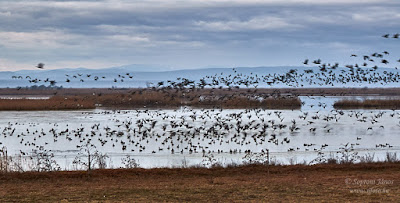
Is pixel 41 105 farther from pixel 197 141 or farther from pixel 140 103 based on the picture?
pixel 197 141

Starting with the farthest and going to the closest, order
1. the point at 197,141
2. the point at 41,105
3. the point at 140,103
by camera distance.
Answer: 1. the point at 140,103
2. the point at 41,105
3. the point at 197,141

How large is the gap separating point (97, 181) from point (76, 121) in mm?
29170

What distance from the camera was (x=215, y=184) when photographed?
715 inches

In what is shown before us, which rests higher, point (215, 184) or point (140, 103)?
point (140, 103)

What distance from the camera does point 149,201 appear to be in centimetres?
1502

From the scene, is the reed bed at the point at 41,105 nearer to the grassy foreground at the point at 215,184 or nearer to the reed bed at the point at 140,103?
the reed bed at the point at 140,103

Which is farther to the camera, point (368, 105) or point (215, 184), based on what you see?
point (368, 105)

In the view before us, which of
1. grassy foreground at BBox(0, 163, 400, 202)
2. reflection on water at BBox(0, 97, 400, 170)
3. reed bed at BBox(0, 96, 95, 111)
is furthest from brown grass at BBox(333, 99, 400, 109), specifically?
grassy foreground at BBox(0, 163, 400, 202)

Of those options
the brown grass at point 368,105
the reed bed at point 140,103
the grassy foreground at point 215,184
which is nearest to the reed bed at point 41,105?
the reed bed at point 140,103

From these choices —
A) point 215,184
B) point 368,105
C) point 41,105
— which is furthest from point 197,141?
point 368,105

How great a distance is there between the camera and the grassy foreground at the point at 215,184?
A: 1555 centimetres

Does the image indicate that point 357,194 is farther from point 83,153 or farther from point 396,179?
point 83,153

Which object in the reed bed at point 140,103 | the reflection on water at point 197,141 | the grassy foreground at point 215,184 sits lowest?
the grassy foreground at point 215,184

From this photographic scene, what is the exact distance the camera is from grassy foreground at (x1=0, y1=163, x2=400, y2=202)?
15555 millimetres
